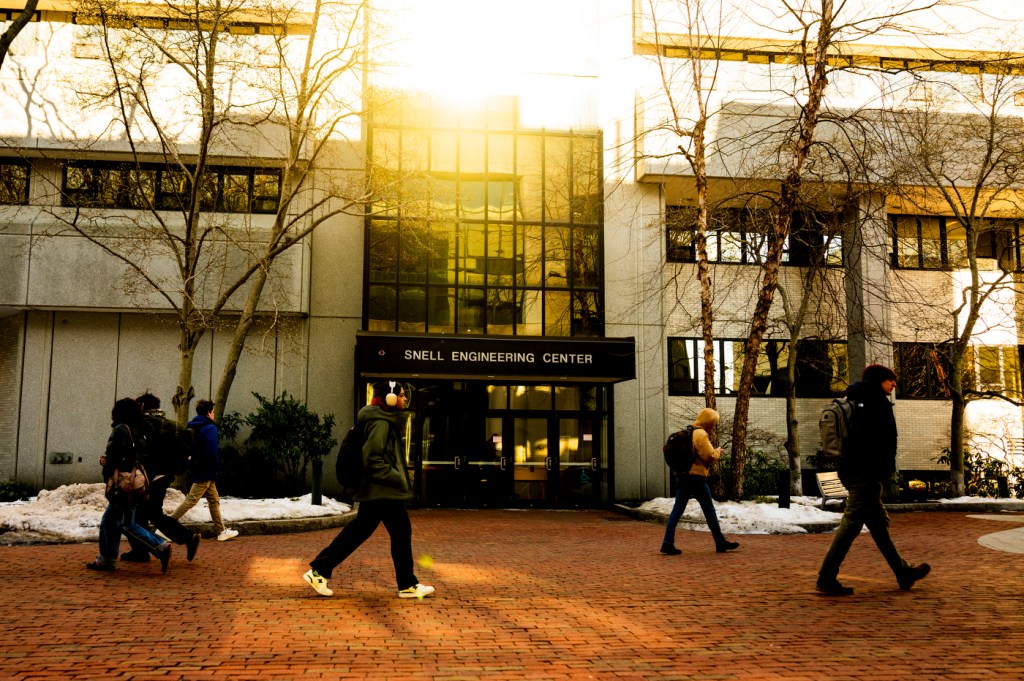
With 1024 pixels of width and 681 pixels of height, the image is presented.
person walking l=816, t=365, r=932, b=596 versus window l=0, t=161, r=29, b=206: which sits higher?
window l=0, t=161, r=29, b=206

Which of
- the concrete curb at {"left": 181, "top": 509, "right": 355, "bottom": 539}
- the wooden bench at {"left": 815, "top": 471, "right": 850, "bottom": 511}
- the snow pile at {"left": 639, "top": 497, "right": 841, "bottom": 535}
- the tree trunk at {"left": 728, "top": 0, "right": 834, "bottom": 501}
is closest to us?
the concrete curb at {"left": 181, "top": 509, "right": 355, "bottom": 539}

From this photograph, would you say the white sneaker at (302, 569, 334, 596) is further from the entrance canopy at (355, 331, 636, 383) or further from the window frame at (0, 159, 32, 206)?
the window frame at (0, 159, 32, 206)

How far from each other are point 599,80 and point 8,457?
52.8ft

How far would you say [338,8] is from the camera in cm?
1531

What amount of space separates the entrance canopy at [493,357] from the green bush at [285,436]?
1.51 meters

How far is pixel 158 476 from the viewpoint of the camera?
8984mm

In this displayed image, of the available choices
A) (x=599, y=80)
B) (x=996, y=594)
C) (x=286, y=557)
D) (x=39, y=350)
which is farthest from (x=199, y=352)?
(x=996, y=594)

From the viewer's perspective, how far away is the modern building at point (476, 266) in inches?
679

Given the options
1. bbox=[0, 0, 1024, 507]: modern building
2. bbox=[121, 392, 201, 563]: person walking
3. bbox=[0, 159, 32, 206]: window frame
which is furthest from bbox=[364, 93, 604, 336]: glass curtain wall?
bbox=[121, 392, 201, 563]: person walking

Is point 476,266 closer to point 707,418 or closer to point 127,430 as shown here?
point 707,418

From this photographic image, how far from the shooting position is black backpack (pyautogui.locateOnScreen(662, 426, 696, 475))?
34.2ft

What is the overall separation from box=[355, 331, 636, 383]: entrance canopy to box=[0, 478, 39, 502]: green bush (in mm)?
7100

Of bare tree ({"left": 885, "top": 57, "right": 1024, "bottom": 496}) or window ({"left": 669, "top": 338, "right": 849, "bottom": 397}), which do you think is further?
window ({"left": 669, "top": 338, "right": 849, "bottom": 397})

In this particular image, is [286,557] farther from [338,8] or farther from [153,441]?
[338,8]
